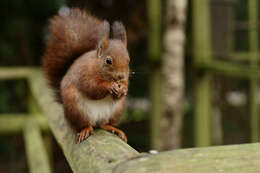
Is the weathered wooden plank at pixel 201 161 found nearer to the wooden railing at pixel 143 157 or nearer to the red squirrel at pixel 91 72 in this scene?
the wooden railing at pixel 143 157

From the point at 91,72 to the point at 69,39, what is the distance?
0.59 feet

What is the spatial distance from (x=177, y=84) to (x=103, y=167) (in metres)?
1.62

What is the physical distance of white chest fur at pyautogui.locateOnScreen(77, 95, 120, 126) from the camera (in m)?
1.03

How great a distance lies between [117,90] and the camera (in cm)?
97

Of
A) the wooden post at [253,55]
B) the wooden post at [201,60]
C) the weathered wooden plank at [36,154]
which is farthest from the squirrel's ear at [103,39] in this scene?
the wooden post at [253,55]

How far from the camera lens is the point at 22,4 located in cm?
316

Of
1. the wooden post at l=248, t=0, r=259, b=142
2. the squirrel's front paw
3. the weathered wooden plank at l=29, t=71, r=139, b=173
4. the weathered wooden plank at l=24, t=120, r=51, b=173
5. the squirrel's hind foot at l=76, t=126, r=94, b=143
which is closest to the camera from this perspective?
the weathered wooden plank at l=29, t=71, r=139, b=173

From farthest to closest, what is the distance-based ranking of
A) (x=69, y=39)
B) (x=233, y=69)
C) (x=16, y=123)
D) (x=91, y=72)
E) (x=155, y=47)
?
1. (x=155, y=47)
2. (x=233, y=69)
3. (x=16, y=123)
4. (x=69, y=39)
5. (x=91, y=72)

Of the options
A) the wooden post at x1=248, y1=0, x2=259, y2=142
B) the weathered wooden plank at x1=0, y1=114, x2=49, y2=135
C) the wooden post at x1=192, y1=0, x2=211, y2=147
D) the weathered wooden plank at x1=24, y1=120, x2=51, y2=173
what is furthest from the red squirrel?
the wooden post at x1=248, y1=0, x2=259, y2=142

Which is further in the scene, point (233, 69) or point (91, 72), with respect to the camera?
point (233, 69)

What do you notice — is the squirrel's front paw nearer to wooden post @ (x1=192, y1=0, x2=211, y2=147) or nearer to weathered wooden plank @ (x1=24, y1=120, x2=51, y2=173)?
weathered wooden plank @ (x1=24, y1=120, x2=51, y2=173)

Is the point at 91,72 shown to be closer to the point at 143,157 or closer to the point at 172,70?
the point at 143,157

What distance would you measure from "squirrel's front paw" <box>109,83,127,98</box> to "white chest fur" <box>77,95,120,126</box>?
0.20 ft

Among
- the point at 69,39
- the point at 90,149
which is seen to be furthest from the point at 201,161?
the point at 69,39
